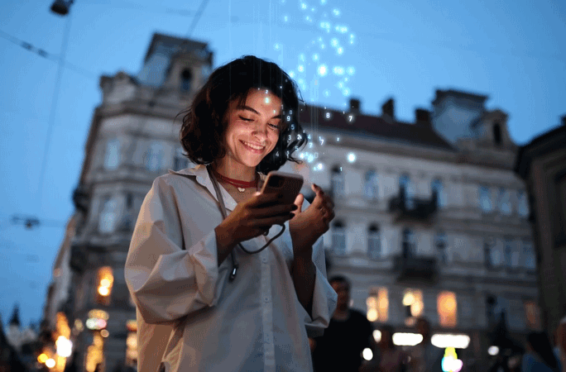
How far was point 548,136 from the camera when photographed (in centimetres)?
1733

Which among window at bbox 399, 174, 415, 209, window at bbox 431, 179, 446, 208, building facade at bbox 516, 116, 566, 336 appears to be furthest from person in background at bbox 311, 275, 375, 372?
window at bbox 431, 179, 446, 208

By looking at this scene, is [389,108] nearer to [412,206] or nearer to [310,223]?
[412,206]

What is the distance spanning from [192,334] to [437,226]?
30649 millimetres

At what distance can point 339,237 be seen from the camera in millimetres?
29438

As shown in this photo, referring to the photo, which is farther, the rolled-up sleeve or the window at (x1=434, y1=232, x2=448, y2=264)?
the window at (x1=434, y1=232, x2=448, y2=264)

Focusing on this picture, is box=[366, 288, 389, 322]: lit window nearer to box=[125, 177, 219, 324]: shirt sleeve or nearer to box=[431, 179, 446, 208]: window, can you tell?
box=[431, 179, 446, 208]: window

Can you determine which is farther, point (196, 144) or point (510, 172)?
point (510, 172)

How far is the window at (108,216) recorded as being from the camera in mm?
26125

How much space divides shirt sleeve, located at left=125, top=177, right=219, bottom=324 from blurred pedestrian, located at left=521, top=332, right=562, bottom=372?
4308 millimetres

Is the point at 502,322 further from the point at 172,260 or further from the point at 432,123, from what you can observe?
the point at 172,260

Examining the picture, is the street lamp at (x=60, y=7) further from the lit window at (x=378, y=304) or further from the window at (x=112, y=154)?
the lit window at (x=378, y=304)

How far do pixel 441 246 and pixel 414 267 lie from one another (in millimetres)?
2819

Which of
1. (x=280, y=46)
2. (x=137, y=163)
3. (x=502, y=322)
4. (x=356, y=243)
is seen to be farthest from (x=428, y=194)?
(x=280, y=46)

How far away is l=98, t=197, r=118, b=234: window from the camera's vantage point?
2612 cm
